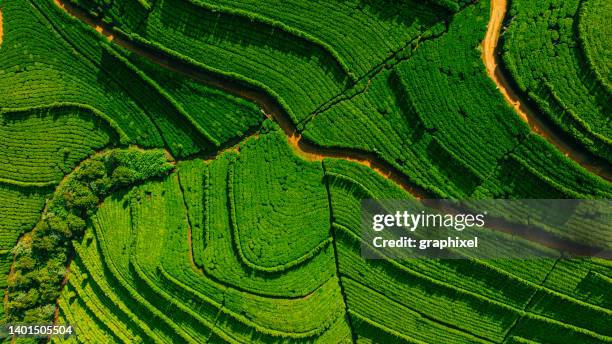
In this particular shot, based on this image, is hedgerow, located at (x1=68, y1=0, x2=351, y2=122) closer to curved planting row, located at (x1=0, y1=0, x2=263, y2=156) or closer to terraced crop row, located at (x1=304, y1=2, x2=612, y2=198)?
terraced crop row, located at (x1=304, y1=2, x2=612, y2=198)

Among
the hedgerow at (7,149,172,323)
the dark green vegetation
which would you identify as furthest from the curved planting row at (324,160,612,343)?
the hedgerow at (7,149,172,323)

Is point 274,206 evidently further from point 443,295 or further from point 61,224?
point 61,224

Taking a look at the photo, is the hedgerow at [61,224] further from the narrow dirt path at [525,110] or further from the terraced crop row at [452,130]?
the narrow dirt path at [525,110]

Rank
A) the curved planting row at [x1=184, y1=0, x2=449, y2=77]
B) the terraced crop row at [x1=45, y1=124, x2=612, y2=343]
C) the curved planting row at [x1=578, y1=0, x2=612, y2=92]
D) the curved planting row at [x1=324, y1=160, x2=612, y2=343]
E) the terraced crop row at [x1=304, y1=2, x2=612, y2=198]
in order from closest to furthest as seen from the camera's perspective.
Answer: the curved planting row at [x1=578, y1=0, x2=612, y2=92], the terraced crop row at [x1=304, y1=2, x2=612, y2=198], the curved planting row at [x1=184, y1=0, x2=449, y2=77], the curved planting row at [x1=324, y1=160, x2=612, y2=343], the terraced crop row at [x1=45, y1=124, x2=612, y2=343]

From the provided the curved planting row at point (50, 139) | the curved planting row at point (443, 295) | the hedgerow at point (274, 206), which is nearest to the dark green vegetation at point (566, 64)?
the curved planting row at point (443, 295)

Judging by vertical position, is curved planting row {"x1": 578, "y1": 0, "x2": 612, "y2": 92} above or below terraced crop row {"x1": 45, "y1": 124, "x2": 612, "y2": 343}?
above

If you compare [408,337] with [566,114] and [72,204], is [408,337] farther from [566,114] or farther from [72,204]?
[72,204]

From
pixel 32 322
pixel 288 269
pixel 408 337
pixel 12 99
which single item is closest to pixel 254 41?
pixel 288 269
